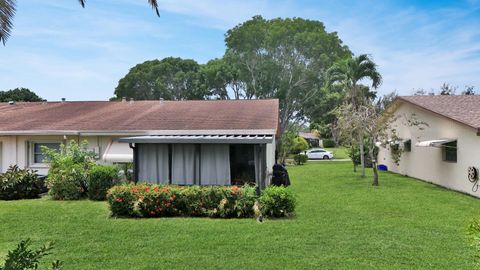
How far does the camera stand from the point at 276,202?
12406mm

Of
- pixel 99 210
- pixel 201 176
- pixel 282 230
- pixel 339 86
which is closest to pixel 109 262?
pixel 282 230

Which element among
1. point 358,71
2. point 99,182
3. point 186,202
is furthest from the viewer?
point 358,71

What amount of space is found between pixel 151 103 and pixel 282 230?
687 inches

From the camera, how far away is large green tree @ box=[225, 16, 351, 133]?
55406 millimetres

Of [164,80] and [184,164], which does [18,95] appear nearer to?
[164,80]

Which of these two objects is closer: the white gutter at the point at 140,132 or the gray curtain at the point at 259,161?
the gray curtain at the point at 259,161

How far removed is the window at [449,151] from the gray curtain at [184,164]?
12.5 metres

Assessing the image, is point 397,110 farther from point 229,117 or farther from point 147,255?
point 147,255

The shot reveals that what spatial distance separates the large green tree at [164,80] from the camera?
62281mm

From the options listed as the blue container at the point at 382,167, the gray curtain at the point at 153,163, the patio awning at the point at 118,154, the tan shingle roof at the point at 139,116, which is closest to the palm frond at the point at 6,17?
the gray curtain at the point at 153,163

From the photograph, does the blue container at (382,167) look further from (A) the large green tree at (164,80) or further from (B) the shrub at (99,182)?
(A) the large green tree at (164,80)

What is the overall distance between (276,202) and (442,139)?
1221 centimetres

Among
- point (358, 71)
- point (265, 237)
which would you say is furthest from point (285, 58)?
point (265, 237)

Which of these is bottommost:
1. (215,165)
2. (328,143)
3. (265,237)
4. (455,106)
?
(265,237)
